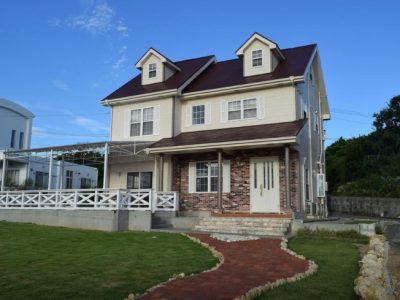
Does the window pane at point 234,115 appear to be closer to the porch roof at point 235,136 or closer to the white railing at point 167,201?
the porch roof at point 235,136

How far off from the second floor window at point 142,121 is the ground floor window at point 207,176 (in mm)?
3206

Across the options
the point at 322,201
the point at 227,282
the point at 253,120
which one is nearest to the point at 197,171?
the point at 253,120

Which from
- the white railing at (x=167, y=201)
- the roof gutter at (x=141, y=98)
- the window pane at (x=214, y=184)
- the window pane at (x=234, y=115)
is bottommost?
the white railing at (x=167, y=201)

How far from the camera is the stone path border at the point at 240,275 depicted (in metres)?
6.04

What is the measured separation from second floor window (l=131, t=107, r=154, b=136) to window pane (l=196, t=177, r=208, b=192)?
137 inches

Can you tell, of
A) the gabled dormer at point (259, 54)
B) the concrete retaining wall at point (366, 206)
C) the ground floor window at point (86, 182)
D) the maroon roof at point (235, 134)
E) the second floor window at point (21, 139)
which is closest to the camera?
the maroon roof at point (235, 134)

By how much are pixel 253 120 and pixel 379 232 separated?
704 cm

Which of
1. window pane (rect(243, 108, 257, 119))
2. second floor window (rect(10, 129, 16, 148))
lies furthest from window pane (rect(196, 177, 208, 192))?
second floor window (rect(10, 129, 16, 148))

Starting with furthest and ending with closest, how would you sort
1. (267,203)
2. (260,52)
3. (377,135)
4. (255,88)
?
(377,135)
(260,52)
(255,88)
(267,203)

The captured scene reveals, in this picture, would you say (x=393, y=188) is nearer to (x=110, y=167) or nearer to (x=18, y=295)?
(x=110, y=167)

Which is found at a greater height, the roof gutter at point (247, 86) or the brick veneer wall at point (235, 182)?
the roof gutter at point (247, 86)

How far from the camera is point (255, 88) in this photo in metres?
18.5

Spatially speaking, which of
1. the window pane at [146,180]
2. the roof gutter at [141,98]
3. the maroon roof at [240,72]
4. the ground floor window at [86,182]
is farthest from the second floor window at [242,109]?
the ground floor window at [86,182]

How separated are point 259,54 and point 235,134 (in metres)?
4.86
